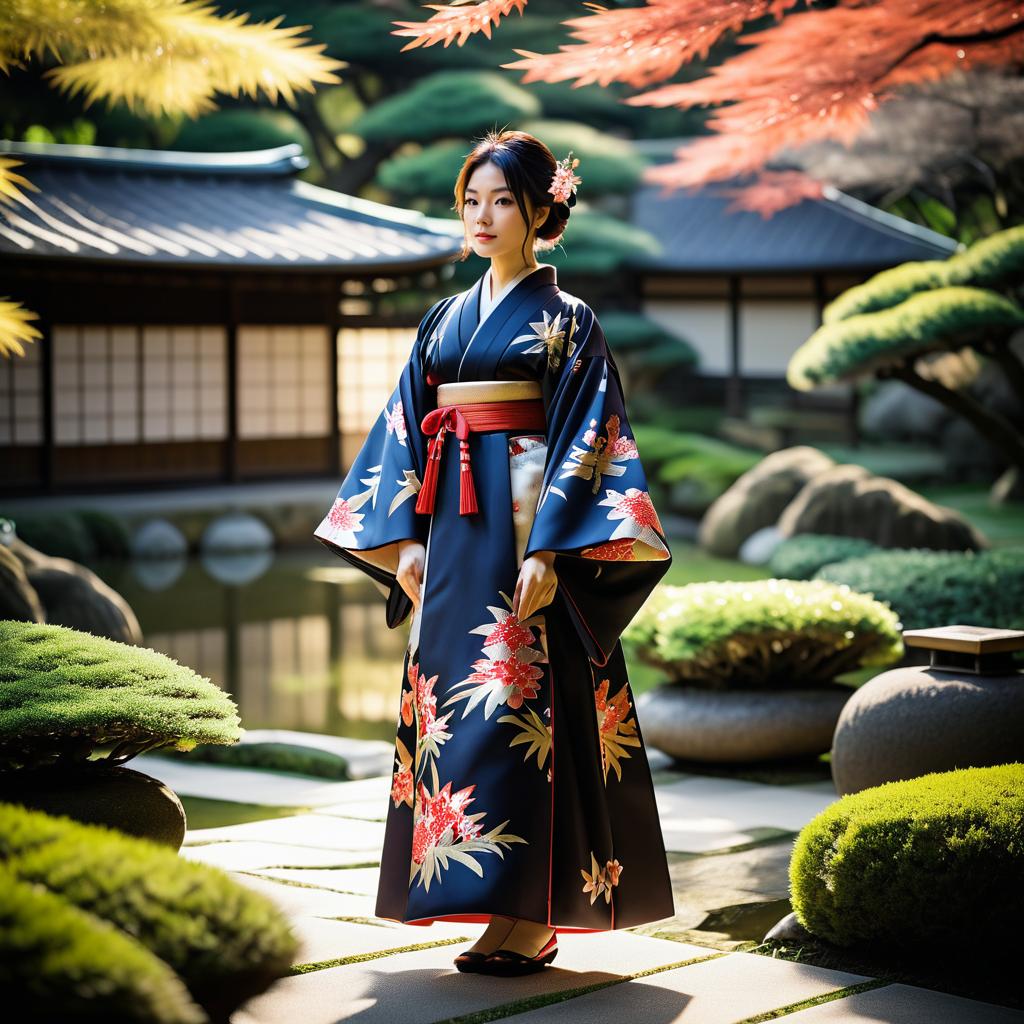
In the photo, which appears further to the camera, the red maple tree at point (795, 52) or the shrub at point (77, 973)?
the red maple tree at point (795, 52)

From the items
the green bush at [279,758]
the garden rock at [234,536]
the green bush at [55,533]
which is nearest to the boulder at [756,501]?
the garden rock at [234,536]

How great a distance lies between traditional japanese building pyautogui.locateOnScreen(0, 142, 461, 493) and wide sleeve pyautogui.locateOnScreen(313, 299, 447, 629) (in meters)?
13.0

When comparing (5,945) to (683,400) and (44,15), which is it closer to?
(44,15)

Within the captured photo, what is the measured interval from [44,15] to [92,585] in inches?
184

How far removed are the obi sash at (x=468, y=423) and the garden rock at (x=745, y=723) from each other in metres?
2.92

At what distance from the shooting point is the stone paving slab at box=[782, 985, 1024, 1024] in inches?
128

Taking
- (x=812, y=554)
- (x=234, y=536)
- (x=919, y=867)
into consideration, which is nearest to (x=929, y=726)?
(x=919, y=867)

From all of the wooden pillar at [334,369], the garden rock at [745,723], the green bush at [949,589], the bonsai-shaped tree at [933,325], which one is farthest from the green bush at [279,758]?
the wooden pillar at [334,369]

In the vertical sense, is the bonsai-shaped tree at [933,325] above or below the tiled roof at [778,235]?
below

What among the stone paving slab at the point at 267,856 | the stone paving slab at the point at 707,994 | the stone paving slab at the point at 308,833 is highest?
the stone paving slab at the point at 707,994

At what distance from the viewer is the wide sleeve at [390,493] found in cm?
388

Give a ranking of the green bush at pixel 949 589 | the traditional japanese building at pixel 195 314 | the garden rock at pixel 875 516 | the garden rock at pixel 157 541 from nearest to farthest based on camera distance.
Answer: the green bush at pixel 949 589 < the garden rock at pixel 875 516 < the garden rock at pixel 157 541 < the traditional japanese building at pixel 195 314

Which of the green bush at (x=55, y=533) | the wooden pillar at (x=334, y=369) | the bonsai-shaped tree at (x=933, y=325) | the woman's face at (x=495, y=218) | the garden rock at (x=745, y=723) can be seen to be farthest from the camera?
the wooden pillar at (x=334, y=369)

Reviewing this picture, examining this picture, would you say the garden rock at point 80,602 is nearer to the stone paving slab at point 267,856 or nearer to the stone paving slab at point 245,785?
the stone paving slab at point 245,785
